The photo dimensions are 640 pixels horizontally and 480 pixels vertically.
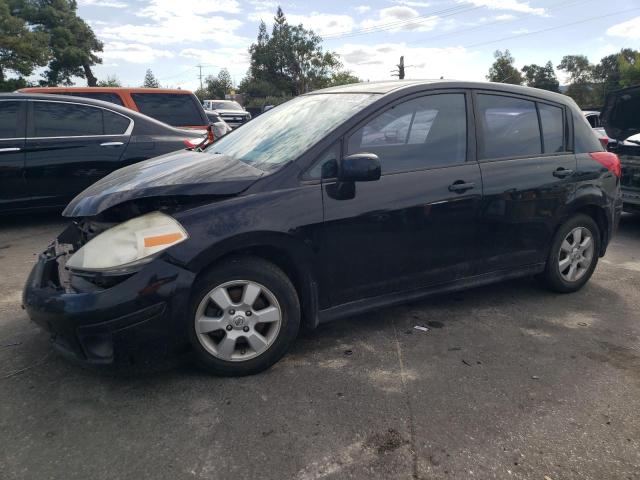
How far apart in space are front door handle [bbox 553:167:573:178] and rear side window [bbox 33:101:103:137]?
504 cm

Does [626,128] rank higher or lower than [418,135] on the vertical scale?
higher

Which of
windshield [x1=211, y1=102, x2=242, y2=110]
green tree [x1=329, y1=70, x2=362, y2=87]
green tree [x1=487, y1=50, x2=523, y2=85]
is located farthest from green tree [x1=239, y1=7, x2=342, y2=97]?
windshield [x1=211, y1=102, x2=242, y2=110]

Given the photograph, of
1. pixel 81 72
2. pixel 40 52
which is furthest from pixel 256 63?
pixel 40 52

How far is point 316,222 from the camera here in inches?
113

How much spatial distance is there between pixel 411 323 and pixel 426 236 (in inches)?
27.2

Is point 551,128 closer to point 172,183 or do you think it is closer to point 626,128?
point 172,183

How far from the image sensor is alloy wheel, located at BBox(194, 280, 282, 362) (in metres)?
2.66

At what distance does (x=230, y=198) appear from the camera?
2719 millimetres

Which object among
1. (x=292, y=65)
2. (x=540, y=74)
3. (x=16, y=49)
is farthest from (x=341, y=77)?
(x=16, y=49)

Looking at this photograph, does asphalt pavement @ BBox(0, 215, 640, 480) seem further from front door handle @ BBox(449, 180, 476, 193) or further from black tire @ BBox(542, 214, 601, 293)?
front door handle @ BBox(449, 180, 476, 193)

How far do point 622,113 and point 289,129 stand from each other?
573 cm

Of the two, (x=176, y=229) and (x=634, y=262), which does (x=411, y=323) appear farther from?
(x=634, y=262)

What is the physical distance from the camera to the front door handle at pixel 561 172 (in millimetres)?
3877

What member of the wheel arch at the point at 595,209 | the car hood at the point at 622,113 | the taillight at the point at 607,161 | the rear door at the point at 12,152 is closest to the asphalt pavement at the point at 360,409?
the wheel arch at the point at 595,209
